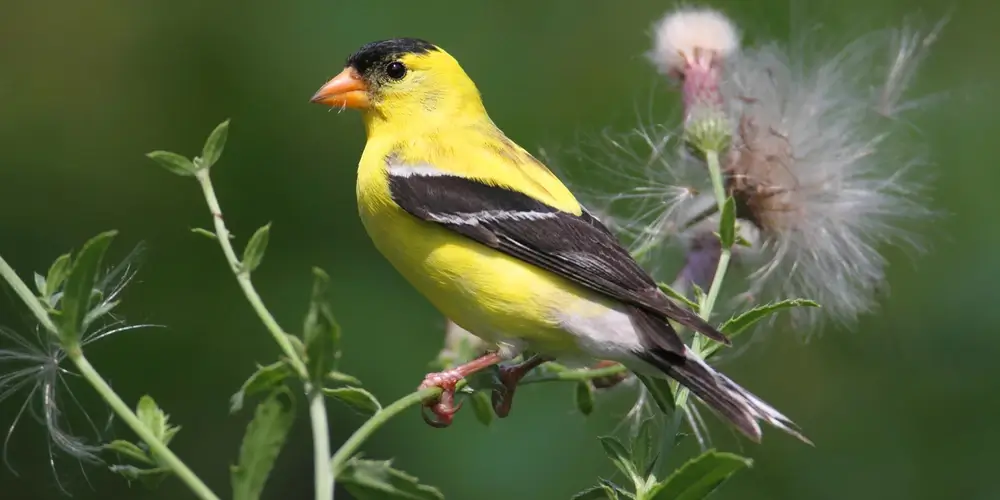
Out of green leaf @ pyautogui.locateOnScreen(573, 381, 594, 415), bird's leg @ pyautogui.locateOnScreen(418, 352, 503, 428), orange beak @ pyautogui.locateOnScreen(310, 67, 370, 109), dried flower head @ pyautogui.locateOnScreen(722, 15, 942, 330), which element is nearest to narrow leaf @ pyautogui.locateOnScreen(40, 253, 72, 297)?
bird's leg @ pyautogui.locateOnScreen(418, 352, 503, 428)

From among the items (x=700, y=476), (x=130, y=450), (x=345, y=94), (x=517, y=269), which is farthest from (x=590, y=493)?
(x=345, y=94)

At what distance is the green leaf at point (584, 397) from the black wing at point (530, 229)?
151mm

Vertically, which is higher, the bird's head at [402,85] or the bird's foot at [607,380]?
the bird's head at [402,85]

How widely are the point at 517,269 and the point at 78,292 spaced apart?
0.90 metres

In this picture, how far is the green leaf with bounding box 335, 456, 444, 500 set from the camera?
1.10m

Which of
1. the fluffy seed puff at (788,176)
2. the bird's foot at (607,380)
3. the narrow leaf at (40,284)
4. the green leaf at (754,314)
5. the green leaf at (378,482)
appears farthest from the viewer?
the fluffy seed puff at (788,176)

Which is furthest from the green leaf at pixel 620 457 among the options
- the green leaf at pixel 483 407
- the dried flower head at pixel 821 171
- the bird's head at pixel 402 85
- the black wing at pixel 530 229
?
the bird's head at pixel 402 85

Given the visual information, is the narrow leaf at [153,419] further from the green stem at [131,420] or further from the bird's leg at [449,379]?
the bird's leg at [449,379]

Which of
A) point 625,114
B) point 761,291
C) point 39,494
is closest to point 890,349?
point 625,114

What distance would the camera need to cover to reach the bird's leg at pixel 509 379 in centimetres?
181

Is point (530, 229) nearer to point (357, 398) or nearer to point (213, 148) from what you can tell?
point (213, 148)

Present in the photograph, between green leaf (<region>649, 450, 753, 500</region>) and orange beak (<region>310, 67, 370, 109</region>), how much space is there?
4.58 feet

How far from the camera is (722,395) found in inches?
62.9

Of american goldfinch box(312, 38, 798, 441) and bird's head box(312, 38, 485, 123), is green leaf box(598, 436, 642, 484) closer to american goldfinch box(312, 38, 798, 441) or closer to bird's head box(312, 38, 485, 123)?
american goldfinch box(312, 38, 798, 441)
